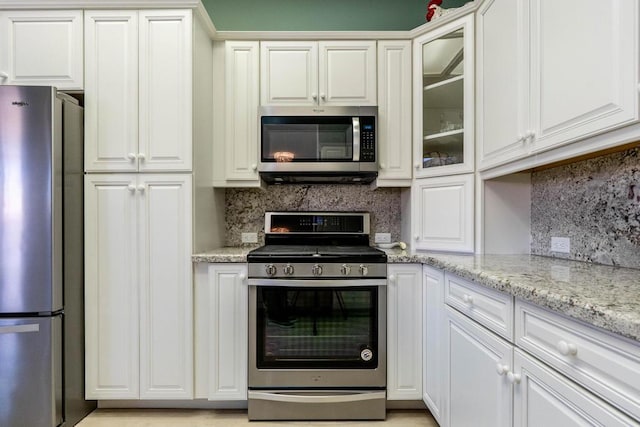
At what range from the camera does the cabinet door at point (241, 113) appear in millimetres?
2189

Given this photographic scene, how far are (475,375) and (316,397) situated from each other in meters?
0.90

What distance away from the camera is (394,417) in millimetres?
1913

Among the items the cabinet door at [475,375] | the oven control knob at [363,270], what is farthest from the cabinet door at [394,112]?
the cabinet door at [475,375]

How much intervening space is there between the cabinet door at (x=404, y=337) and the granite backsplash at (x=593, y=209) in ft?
2.43

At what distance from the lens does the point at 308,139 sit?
2145mm

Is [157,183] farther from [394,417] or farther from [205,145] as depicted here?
[394,417]

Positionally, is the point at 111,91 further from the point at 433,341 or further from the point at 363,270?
the point at 433,341

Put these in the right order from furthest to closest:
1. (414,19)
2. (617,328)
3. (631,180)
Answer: (414,19) < (631,180) < (617,328)

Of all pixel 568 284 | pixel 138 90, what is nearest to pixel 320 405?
pixel 568 284

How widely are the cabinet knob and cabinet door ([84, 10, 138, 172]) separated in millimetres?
2003

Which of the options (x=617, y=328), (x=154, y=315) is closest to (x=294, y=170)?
(x=154, y=315)

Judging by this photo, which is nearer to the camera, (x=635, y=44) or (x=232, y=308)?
(x=635, y=44)

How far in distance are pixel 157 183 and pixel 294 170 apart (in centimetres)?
81

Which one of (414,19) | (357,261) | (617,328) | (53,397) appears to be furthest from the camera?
(414,19)
